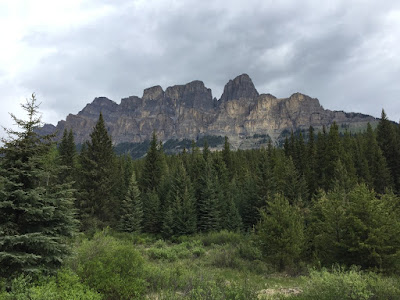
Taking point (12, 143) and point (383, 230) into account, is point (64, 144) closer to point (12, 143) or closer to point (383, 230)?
point (12, 143)

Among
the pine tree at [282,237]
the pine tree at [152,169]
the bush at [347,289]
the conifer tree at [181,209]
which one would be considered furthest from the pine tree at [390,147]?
the bush at [347,289]

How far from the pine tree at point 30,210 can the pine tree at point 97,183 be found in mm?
19194

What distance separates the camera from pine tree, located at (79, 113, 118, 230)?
93.8ft

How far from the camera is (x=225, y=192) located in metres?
44.4

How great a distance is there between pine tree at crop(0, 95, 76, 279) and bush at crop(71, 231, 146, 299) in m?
1.16

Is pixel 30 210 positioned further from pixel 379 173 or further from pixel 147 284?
pixel 379 173

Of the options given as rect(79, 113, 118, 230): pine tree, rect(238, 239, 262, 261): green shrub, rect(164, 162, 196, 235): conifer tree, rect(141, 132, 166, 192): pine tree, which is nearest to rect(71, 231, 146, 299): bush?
rect(238, 239, 262, 261): green shrub

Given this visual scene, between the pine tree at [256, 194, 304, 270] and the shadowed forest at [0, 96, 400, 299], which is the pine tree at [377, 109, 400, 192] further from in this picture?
the pine tree at [256, 194, 304, 270]

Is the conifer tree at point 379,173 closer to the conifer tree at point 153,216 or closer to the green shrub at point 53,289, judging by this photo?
the conifer tree at point 153,216

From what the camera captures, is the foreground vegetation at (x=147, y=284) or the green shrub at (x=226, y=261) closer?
the foreground vegetation at (x=147, y=284)

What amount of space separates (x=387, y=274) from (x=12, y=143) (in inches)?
720

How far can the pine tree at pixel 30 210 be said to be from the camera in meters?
8.67

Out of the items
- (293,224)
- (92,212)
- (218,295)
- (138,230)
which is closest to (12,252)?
(218,295)

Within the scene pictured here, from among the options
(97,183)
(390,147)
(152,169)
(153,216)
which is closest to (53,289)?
(97,183)
